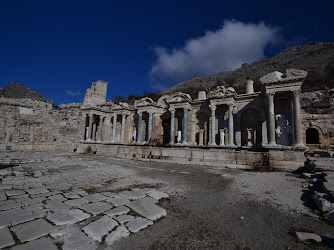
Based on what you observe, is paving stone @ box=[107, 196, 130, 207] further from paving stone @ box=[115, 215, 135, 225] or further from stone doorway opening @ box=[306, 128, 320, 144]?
stone doorway opening @ box=[306, 128, 320, 144]

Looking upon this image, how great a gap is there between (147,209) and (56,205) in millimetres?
1777

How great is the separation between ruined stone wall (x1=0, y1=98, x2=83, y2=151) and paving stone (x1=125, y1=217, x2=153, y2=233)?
1873 centimetres

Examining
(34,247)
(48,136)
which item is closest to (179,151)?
(34,247)

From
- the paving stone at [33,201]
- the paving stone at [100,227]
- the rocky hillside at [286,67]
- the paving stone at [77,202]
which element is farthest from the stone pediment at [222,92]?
the rocky hillside at [286,67]

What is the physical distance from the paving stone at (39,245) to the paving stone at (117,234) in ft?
1.96

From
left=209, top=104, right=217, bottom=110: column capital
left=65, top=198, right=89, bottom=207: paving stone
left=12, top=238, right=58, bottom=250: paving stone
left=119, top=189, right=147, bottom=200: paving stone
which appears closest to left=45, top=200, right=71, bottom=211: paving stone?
left=65, top=198, right=89, bottom=207: paving stone

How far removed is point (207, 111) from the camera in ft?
52.5

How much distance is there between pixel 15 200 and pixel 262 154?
33.3 ft

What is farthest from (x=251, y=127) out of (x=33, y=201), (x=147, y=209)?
(x=33, y=201)

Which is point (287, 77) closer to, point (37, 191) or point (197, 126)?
point (197, 126)

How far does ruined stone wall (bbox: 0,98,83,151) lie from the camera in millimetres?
16688

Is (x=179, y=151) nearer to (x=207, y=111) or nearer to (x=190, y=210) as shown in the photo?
(x=207, y=111)

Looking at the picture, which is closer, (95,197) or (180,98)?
(95,197)

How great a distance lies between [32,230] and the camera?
2223mm
